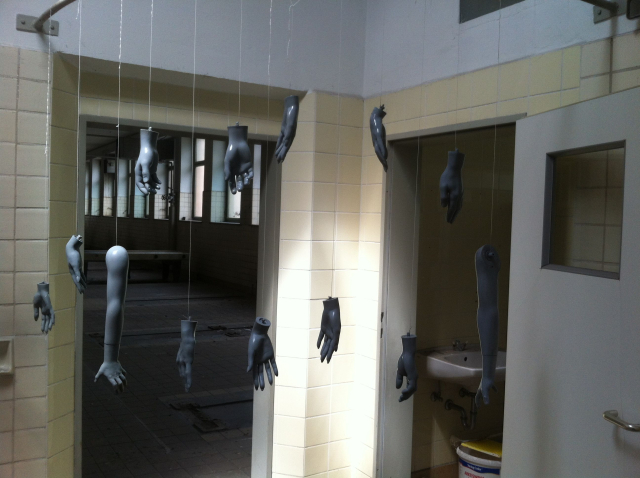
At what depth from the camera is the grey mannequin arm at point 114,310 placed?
64.7 inches

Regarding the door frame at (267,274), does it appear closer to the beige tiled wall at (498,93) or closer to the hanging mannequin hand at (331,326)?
the beige tiled wall at (498,93)

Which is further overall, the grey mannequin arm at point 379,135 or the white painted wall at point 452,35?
the white painted wall at point 452,35

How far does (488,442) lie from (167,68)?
258 centimetres

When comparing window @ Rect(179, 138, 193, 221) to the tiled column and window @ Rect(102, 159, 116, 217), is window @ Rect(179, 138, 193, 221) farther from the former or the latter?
the tiled column

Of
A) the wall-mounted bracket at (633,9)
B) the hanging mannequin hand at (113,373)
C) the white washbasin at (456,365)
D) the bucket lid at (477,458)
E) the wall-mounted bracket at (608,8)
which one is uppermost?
the wall-mounted bracket at (608,8)

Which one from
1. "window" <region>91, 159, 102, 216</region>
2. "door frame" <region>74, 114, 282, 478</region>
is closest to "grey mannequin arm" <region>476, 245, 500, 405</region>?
"door frame" <region>74, 114, 282, 478</region>

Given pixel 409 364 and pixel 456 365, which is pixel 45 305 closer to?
pixel 409 364

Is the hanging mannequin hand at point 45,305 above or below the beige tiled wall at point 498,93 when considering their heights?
below

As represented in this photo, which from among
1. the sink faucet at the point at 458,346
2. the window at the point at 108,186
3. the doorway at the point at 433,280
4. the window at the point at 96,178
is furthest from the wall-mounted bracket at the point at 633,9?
the window at the point at 96,178

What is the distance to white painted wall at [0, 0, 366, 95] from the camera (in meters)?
2.45

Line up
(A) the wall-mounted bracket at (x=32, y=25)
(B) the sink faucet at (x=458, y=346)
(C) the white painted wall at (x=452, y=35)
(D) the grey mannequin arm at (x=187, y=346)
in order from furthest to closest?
(B) the sink faucet at (x=458, y=346)
(A) the wall-mounted bracket at (x=32, y=25)
(C) the white painted wall at (x=452, y=35)
(D) the grey mannequin arm at (x=187, y=346)

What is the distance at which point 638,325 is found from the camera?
1.65 metres

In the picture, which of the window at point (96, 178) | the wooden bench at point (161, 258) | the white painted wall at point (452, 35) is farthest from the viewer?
the window at point (96, 178)

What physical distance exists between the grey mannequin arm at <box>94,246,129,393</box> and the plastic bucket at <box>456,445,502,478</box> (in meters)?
2.10
